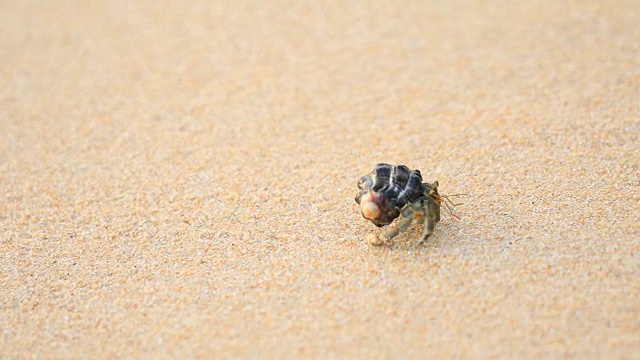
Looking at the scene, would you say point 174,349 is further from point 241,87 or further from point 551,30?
point 551,30

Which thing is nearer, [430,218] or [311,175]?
[430,218]

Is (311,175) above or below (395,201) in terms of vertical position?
below

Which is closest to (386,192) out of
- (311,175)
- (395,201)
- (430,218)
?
(395,201)

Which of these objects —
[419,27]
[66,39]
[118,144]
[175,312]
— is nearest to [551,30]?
[419,27]

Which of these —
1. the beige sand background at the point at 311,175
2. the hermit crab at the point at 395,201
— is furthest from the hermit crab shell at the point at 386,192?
the beige sand background at the point at 311,175

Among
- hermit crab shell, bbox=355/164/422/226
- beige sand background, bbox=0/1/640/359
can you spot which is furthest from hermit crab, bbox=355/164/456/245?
beige sand background, bbox=0/1/640/359

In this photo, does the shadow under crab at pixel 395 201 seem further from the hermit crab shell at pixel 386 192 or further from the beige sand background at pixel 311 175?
the beige sand background at pixel 311 175

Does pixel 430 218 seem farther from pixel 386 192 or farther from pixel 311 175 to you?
pixel 311 175
